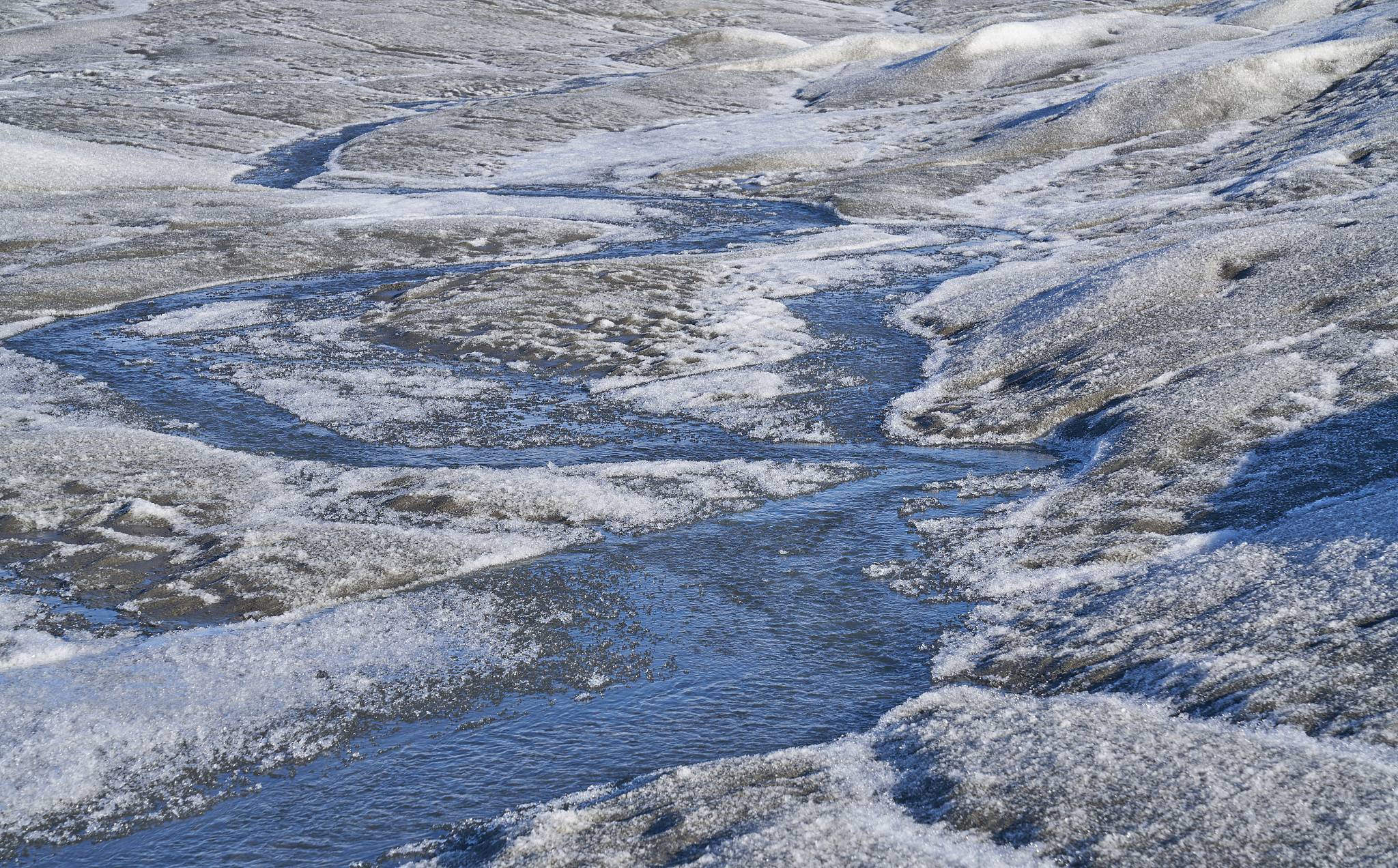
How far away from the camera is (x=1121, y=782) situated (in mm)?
4020

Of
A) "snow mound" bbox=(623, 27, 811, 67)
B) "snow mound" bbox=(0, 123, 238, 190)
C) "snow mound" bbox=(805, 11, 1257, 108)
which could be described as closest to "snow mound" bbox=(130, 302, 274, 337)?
"snow mound" bbox=(0, 123, 238, 190)

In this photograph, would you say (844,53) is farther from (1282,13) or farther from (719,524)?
(719,524)

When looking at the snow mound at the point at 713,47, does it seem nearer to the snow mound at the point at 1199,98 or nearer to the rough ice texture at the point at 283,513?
the snow mound at the point at 1199,98

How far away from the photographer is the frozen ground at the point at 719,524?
4.30 metres

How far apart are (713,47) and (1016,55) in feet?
43.8

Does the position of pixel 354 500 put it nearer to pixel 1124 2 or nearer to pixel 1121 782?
pixel 1121 782

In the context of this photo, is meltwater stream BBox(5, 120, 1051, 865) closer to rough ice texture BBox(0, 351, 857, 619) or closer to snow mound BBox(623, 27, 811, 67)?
rough ice texture BBox(0, 351, 857, 619)

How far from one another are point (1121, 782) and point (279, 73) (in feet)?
117

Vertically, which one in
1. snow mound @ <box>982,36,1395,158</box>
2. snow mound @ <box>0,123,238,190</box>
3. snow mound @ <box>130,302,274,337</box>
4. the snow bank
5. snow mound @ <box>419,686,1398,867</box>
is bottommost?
snow mound @ <box>130,302,274,337</box>

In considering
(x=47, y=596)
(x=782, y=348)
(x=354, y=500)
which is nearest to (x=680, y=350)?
(x=782, y=348)

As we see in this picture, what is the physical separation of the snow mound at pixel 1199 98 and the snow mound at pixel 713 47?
17934 mm

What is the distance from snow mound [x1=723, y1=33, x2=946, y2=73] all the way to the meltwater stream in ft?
84.0

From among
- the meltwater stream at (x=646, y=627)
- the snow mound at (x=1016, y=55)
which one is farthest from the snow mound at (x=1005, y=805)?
the snow mound at (x=1016, y=55)

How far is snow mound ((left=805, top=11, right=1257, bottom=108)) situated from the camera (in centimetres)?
2797
